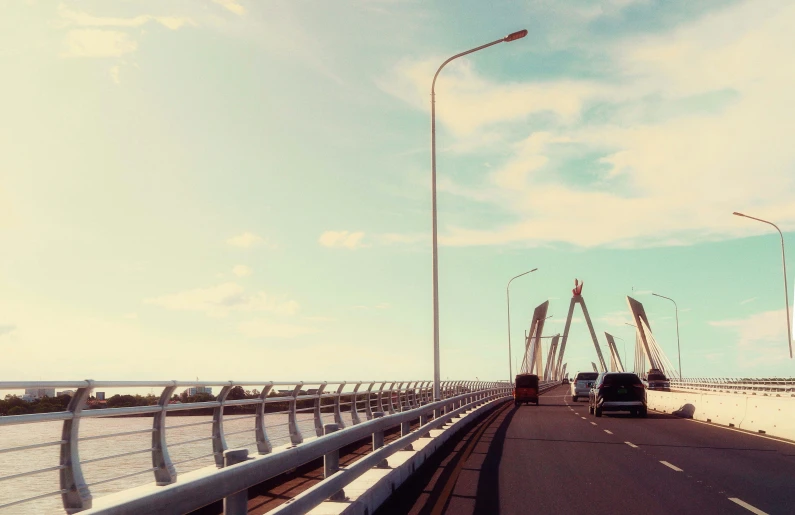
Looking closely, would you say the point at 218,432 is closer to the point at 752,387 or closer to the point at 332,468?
the point at 332,468

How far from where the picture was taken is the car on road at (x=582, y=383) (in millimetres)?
55406

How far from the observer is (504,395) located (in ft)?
214

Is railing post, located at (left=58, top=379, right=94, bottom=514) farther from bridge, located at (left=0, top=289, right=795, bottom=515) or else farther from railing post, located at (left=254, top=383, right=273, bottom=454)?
railing post, located at (left=254, top=383, right=273, bottom=454)

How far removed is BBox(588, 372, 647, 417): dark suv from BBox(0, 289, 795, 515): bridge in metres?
8.63

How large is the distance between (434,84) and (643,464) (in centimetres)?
1832

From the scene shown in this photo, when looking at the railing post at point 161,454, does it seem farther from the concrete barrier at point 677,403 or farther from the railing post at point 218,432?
the concrete barrier at point 677,403

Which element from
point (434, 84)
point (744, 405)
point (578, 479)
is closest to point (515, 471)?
point (578, 479)

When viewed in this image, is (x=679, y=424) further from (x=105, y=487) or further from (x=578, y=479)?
(x=105, y=487)

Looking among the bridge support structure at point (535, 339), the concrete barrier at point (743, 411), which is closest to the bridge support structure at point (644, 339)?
the bridge support structure at point (535, 339)

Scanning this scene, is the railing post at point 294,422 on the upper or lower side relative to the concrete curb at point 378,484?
upper

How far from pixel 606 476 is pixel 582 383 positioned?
44724mm

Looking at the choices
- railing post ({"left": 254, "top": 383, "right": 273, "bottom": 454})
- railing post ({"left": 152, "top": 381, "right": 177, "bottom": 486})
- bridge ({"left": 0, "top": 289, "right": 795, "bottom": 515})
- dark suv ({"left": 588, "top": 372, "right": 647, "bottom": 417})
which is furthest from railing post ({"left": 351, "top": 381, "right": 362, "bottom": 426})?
dark suv ({"left": 588, "top": 372, "right": 647, "bottom": 417})

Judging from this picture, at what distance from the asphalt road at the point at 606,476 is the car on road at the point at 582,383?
111 feet

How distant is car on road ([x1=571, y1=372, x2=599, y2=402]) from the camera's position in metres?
55.4
